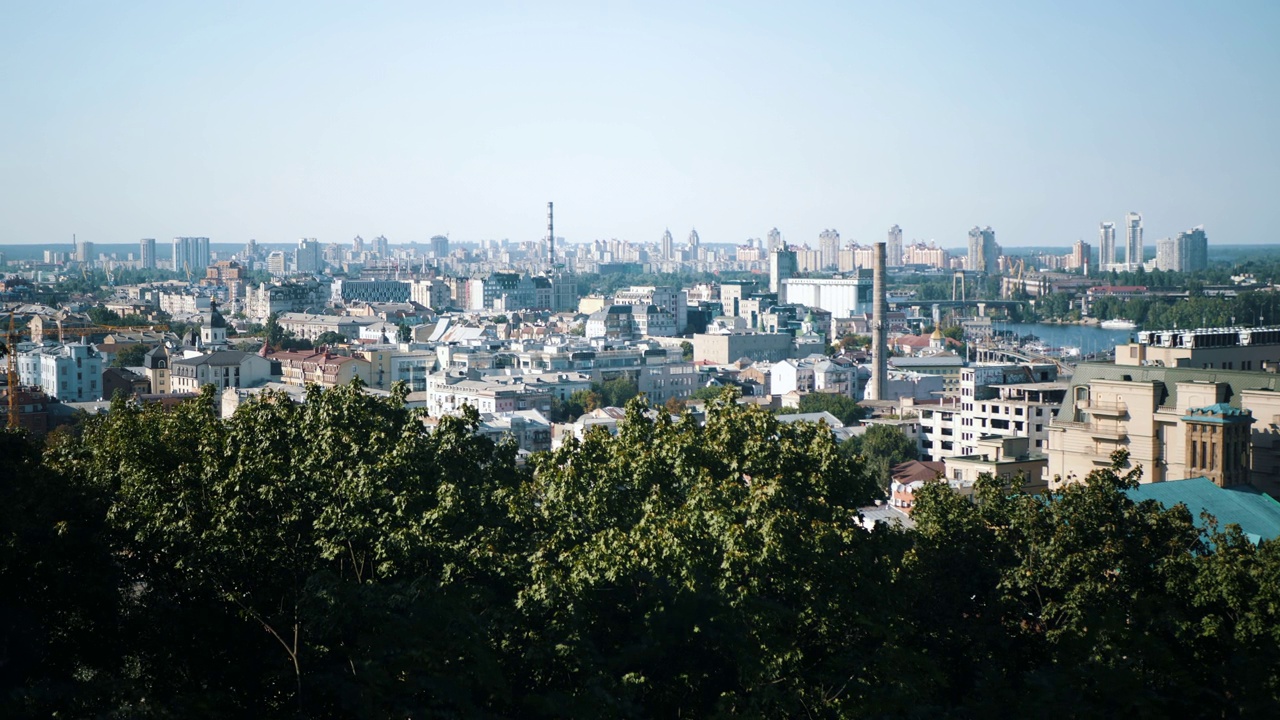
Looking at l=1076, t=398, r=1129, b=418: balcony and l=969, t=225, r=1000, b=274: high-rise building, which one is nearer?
l=1076, t=398, r=1129, b=418: balcony

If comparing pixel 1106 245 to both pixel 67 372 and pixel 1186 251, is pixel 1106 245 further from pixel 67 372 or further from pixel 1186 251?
pixel 67 372

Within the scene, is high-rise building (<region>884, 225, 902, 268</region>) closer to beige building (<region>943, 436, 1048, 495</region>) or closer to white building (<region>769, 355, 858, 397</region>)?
white building (<region>769, 355, 858, 397</region>)

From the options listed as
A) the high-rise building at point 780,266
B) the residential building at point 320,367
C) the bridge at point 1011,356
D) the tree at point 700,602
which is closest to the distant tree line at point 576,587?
the tree at point 700,602

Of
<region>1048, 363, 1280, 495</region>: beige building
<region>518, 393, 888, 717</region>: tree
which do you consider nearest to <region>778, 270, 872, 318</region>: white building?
<region>1048, 363, 1280, 495</region>: beige building

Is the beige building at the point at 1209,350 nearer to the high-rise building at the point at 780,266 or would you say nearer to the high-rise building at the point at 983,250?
the high-rise building at the point at 780,266

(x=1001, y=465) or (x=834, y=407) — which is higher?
(x=1001, y=465)

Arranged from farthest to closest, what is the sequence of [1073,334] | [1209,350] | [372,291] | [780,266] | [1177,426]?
[780,266] → [372,291] → [1073,334] → [1209,350] → [1177,426]

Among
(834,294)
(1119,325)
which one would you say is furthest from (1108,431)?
(834,294)
